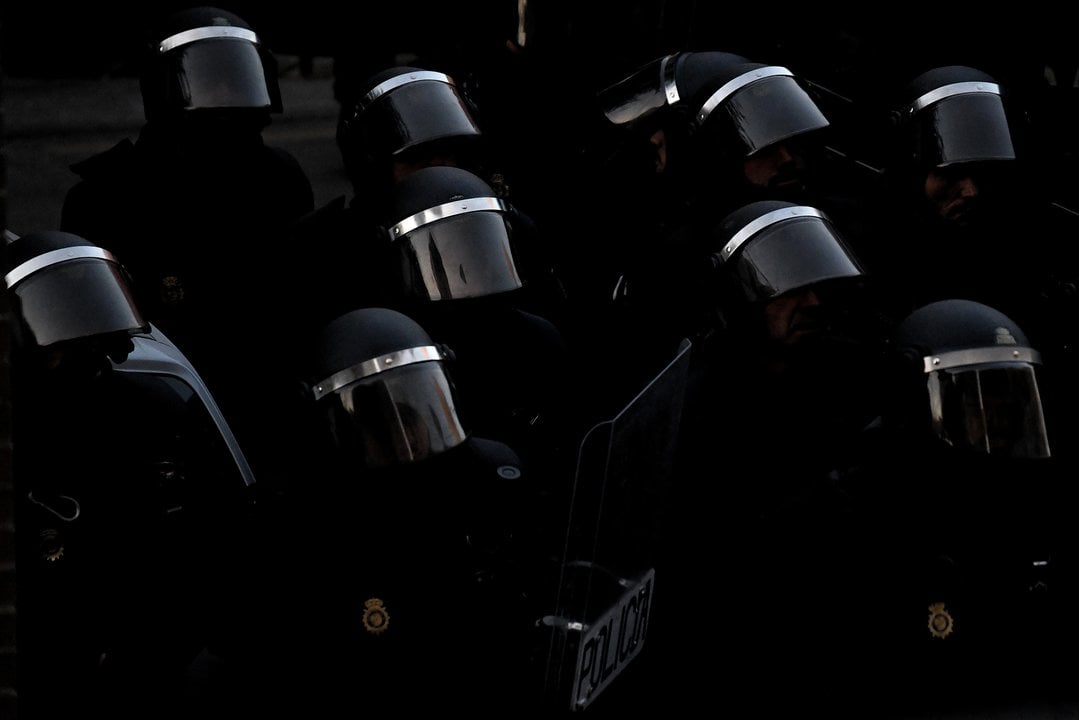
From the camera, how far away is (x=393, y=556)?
12.0ft

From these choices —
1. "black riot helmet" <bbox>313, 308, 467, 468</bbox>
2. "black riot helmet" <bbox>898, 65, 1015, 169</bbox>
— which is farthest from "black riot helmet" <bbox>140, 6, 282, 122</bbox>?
"black riot helmet" <bbox>898, 65, 1015, 169</bbox>

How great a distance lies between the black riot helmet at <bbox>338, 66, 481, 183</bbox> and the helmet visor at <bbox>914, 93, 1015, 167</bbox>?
1.80m

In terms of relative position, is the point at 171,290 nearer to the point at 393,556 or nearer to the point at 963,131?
the point at 393,556

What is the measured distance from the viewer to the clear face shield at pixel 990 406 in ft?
12.8

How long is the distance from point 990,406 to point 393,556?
5.64 ft

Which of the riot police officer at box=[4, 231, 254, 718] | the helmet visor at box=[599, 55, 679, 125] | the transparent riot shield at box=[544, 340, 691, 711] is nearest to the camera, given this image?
the transparent riot shield at box=[544, 340, 691, 711]

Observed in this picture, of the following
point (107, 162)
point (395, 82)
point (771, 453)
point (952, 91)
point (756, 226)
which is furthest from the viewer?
point (952, 91)

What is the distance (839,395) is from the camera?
4.45m

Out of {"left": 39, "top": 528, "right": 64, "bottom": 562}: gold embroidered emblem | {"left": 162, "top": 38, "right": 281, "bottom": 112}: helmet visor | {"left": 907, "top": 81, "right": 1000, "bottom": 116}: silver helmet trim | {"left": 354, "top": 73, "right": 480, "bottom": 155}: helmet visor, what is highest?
{"left": 162, "top": 38, "right": 281, "bottom": 112}: helmet visor

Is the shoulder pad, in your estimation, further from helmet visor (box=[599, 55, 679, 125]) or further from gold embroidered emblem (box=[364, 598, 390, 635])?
gold embroidered emblem (box=[364, 598, 390, 635])

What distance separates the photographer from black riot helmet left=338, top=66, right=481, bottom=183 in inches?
204

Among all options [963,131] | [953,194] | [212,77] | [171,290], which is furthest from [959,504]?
[212,77]

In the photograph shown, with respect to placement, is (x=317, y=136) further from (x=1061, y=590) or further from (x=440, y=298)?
(x=1061, y=590)

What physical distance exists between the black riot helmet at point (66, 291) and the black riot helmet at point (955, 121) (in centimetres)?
324
